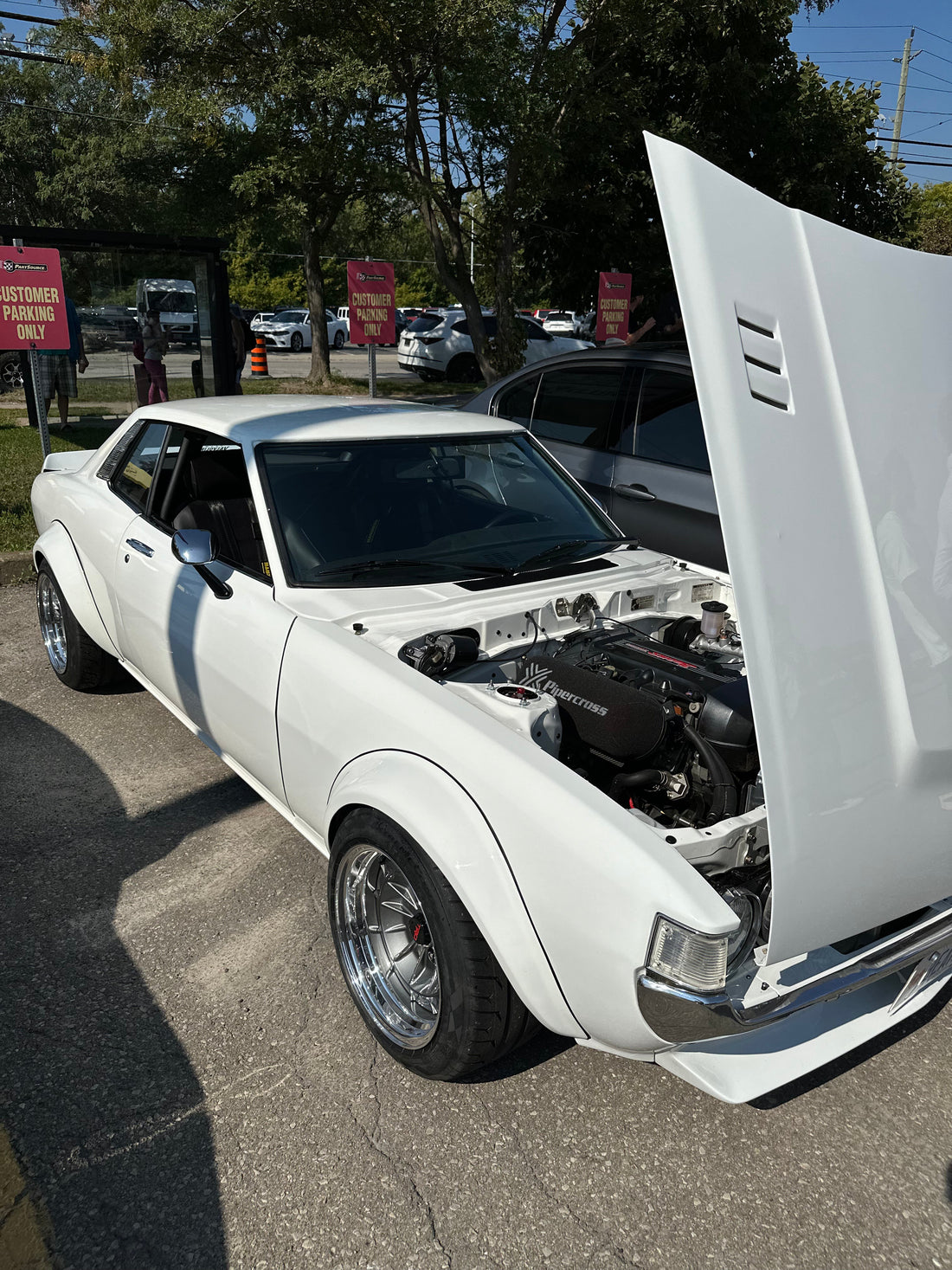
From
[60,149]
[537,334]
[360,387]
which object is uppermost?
[60,149]

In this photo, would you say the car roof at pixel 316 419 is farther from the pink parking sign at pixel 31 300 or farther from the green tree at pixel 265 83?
the green tree at pixel 265 83

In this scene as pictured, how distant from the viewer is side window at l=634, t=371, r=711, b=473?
5422 mm

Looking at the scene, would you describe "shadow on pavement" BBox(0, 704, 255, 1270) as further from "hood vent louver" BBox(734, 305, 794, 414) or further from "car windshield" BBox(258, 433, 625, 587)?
"hood vent louver" BBox(734, 305, 794, 414)

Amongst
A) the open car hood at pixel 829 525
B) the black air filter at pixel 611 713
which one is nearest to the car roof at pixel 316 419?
the black air filter at pixel 611 713

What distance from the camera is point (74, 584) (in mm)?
4578

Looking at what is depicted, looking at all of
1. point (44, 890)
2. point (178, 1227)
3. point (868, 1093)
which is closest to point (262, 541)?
point (44, 890)

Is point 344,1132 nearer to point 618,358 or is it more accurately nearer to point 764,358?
point 764,358

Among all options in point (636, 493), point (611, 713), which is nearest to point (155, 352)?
point (636, 493)

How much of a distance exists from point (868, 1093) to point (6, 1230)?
2.17 meters

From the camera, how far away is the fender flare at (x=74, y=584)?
4.50 meters

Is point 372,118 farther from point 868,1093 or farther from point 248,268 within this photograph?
point 248,268

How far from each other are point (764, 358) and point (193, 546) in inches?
76.2

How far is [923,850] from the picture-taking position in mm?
2229

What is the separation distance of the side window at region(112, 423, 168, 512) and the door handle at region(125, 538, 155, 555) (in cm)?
19
